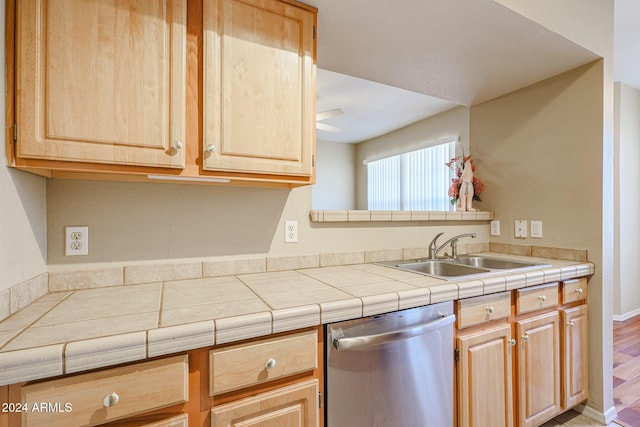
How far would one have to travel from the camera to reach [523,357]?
4.87 ft

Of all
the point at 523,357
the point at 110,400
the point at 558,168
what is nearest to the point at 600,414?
the point at 523,357

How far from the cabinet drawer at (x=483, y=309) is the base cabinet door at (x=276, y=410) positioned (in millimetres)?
687

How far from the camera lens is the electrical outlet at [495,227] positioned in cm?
231

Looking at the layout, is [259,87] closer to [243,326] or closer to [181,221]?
[181,221]

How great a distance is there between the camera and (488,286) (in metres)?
1.33

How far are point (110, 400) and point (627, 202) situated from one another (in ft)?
15.7

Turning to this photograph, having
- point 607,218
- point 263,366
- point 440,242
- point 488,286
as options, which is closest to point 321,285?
point 263,366

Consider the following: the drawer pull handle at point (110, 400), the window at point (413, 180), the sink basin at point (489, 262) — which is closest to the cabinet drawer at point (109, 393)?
the drawer pull handle at point (110, 400)

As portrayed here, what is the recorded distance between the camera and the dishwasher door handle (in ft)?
3.31

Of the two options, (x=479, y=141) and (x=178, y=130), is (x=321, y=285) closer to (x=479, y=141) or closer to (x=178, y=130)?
(x=178, y=130)

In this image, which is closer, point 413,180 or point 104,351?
point 104,351

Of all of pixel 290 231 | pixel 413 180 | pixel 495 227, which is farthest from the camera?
pixel 413 180

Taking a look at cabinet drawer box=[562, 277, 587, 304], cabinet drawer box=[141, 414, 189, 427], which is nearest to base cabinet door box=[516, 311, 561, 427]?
cabinet drawer box=[562, 277, 587, 304]

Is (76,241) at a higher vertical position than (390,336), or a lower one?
higher
